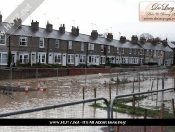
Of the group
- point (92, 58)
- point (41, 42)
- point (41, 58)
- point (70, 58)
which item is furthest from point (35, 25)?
point (92, 58)

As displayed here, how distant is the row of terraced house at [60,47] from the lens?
112ft

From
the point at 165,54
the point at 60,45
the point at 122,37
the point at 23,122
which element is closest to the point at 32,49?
the point at 60,45

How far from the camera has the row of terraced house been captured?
112 ft

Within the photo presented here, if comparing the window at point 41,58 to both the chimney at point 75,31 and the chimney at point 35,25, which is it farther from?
the chimney at point 75,31

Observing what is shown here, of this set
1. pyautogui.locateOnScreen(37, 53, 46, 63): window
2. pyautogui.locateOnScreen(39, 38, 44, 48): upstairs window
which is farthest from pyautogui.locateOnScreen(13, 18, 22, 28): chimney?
pyautogui.locateOnScreen(37, 53, 46, 63): window

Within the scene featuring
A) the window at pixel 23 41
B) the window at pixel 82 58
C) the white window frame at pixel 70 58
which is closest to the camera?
the window at pixel 23 41

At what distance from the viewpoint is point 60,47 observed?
1615 inches

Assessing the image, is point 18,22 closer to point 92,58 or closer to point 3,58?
point 3,58

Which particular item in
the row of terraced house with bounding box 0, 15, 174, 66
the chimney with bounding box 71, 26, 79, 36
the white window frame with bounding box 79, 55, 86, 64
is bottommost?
the white window frame with bounding box 79, 55, 86, 64

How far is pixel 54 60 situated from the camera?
39969mm

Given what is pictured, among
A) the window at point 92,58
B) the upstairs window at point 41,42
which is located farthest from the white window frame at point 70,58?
the upstairs window at point 41,42

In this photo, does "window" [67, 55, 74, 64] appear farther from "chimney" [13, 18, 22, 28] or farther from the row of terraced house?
"chimney" [13, 18, 22, 28]

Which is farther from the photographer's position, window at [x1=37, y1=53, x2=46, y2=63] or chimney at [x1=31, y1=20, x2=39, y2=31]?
chimney at [x1=31, y1=20, x2=39, y2=31]

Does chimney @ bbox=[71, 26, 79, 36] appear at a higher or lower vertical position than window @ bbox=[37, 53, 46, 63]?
higher
